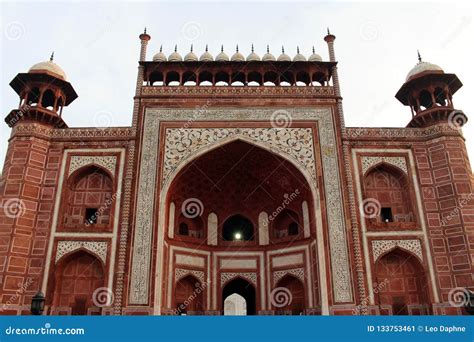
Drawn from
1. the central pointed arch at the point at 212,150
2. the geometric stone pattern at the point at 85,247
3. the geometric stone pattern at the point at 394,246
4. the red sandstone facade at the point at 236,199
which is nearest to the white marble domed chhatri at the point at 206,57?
the red sandstone facade at the point at 236,199

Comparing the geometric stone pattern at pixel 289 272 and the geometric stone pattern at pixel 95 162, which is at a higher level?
the geometric stone pattern at pixel 95 162

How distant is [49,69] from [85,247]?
673 centimetres

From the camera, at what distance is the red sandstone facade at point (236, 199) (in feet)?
42.4

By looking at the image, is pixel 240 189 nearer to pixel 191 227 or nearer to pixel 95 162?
pixel 191 227

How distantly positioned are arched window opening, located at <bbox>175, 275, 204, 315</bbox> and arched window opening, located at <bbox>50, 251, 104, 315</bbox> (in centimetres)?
275

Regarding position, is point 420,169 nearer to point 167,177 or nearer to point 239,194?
point 239,194

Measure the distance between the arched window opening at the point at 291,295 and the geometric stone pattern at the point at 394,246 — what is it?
2847mm

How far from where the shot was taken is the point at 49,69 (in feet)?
50.3

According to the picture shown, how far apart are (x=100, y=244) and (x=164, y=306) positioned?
280cm

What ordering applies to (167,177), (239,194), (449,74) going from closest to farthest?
(167,177) < (449,74) < (239,194)

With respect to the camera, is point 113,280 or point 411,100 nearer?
point 113,280

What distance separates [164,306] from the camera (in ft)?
43.8

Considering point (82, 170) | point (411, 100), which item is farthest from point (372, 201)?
point (82, 170)

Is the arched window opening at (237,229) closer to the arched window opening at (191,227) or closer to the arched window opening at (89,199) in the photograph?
the arched window opening at (191,227)
